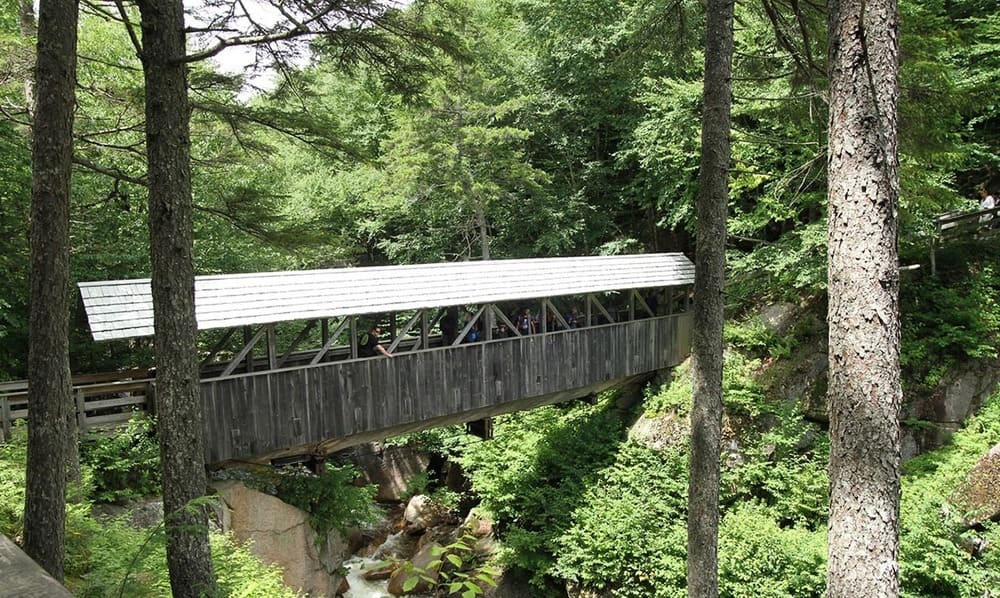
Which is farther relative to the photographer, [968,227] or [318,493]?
[968,227]

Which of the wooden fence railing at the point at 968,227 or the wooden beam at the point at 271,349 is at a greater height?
the wooden fence railing at the point at 968,227

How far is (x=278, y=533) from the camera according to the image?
8391 millimetres


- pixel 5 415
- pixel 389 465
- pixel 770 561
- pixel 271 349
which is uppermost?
pixel 271 349

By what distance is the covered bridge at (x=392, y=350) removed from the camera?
26.1 feet

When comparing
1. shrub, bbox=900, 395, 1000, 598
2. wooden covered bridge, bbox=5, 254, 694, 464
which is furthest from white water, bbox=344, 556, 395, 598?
shrub, bbox=900, 395, 1000, 598

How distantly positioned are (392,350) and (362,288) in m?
1.14

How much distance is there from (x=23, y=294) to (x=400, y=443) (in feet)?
32.6

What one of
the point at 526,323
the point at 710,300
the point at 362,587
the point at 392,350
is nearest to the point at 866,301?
the point at 710,300

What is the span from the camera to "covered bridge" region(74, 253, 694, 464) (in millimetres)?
7969

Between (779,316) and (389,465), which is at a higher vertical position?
(779,316)

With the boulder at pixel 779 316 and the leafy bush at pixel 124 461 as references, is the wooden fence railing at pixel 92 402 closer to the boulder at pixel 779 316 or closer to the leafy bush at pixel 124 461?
the leafy bush at pixel 124 461

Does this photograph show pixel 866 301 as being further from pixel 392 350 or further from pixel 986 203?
pixel 986 203

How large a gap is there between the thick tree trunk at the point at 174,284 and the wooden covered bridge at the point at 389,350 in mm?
3388

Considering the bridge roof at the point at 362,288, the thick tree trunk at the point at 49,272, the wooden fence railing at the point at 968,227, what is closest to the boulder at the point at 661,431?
the bridge roof at the point at 362,288
